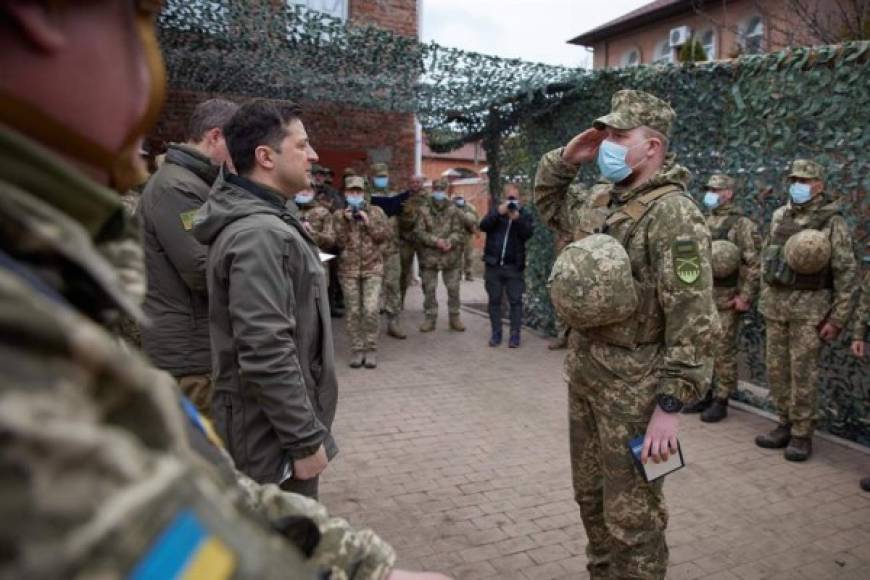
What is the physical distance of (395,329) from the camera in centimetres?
854

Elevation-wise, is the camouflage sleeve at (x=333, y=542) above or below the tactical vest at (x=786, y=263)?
below

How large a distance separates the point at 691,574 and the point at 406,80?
23.6 ft

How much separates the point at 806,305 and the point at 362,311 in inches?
179

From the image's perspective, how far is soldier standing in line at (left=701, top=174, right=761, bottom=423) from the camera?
5.35 meters

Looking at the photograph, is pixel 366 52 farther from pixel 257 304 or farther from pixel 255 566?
pixel 255 566

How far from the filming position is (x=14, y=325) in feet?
1.62

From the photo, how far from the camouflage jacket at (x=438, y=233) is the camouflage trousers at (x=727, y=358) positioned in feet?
13.6

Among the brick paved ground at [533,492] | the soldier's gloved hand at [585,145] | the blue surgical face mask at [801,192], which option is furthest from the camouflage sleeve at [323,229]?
the blue surgical face mask at [801,192]

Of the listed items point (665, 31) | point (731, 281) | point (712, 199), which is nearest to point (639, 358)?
point (731, 281)

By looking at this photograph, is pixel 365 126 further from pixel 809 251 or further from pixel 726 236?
pixel 809 251

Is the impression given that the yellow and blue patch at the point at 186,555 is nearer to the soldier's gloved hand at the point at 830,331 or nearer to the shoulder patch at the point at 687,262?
the shoulder patch at the point at 687,262

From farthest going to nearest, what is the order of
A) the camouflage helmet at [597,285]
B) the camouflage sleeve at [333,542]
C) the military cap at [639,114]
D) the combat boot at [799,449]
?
the combat boot at [799,449] → the military cap at [639,114] → the camouflage helmet at [597,285] → the camouflage sleeve at [333,542]

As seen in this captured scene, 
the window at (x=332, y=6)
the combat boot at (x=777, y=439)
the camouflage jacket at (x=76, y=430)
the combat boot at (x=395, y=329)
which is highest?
the window at (x=332, y=6)

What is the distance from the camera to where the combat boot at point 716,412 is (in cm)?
542
